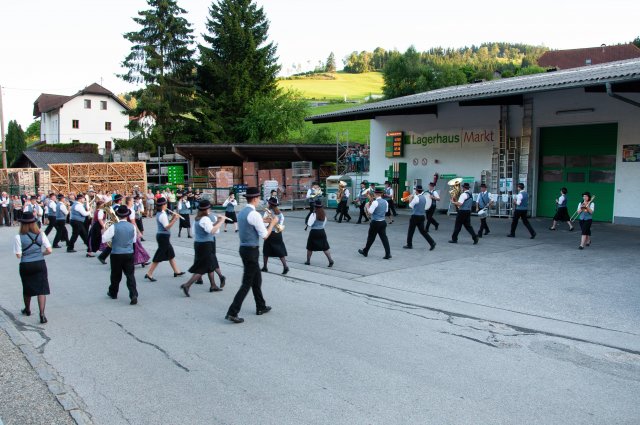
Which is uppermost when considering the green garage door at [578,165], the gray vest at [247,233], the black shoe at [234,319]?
the green garage door at [578,165]

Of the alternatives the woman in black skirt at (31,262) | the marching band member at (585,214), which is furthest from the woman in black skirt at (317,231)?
the marching band member at (585,214)

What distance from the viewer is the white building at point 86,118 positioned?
6519 centimetres

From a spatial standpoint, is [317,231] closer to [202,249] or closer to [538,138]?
[202,249]

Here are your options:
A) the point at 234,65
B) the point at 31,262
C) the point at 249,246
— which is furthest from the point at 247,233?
the point at 234,65

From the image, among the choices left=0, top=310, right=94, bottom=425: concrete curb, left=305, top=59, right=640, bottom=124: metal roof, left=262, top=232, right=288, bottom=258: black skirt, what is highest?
left=305, top=59, right=640, bottom=124: metal roof

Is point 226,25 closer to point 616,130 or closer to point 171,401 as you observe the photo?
point 616,130

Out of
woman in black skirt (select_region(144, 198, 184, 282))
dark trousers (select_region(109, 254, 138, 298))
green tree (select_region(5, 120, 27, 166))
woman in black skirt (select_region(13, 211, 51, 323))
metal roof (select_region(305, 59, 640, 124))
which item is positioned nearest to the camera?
woman in black skirt (select_region(13, 211, 51, 323))

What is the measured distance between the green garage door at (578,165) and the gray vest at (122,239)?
641 inches

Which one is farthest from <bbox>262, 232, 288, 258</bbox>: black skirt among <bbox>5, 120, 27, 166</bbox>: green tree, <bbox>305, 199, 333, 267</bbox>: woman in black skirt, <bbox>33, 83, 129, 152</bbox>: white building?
<bbox>5, 120, 27, 166</bbox>: green tree

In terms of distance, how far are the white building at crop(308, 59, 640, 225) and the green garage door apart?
4 centimetres

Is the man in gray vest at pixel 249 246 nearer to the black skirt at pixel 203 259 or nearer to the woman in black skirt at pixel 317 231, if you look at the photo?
the black skirt at pixel 203 259

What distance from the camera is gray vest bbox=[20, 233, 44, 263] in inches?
321

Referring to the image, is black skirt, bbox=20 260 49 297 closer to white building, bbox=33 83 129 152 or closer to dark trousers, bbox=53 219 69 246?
dark trousers, bbox=53 219 69 246

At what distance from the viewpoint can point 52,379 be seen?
19.0ft
